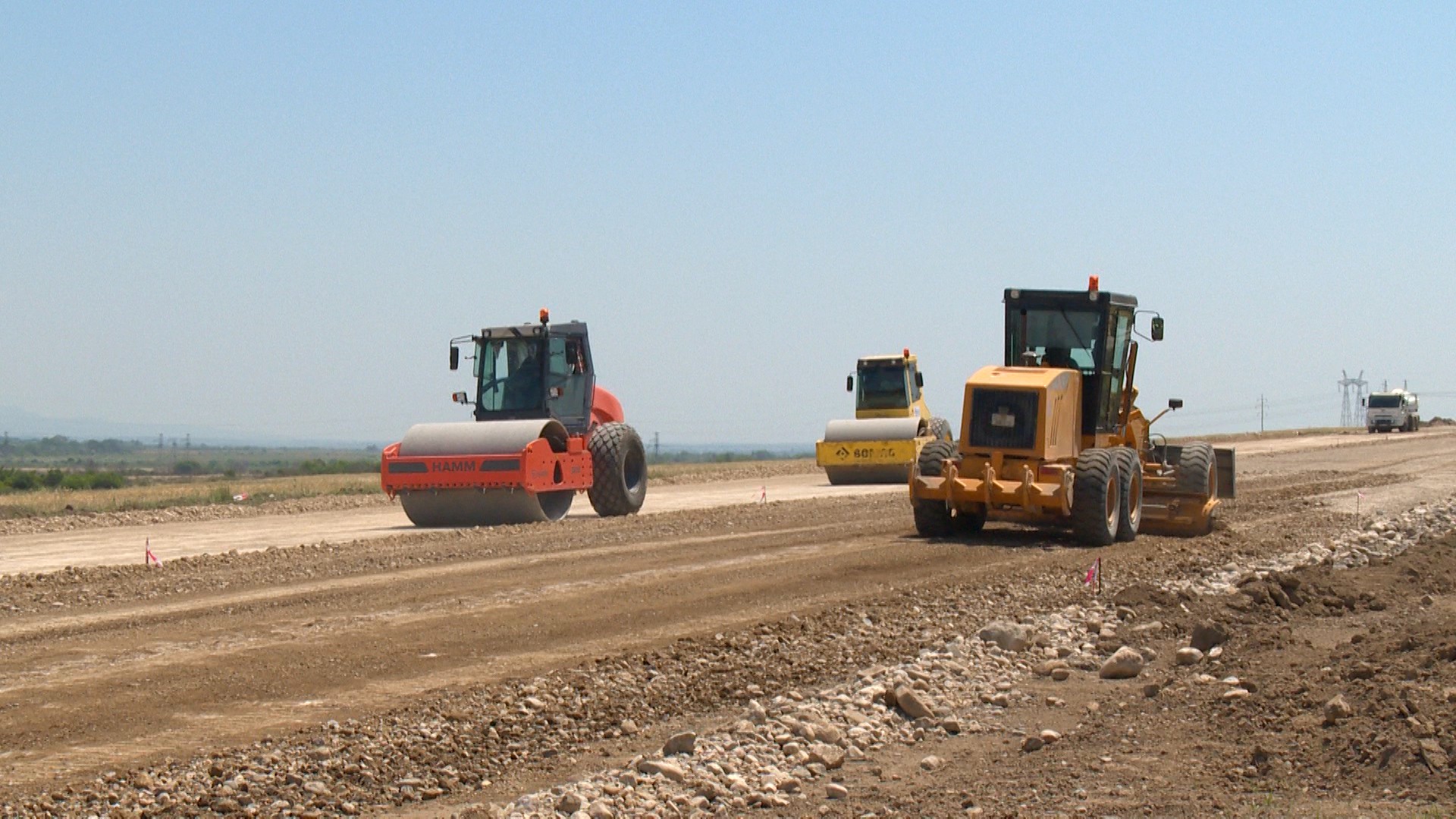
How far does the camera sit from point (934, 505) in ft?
57.7

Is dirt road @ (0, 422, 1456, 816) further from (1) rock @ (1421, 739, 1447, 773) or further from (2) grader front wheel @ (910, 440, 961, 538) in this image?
(1) rock @ (1421, 739, 1447, 773)

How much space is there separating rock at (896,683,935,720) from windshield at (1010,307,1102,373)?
940 centimetres

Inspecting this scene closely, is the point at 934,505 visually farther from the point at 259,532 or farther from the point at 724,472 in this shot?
the point at 724,472

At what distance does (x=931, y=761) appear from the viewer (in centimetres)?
783

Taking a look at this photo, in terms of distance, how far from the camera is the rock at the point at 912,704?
8742 mm

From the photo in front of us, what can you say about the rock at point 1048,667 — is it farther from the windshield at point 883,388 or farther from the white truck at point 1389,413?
the white truck at point 1389,413

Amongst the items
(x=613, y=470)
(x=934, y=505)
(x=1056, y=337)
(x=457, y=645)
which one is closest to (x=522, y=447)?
(x=613, y=470)

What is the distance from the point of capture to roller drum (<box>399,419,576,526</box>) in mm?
21000

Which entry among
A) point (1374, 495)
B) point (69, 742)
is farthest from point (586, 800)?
point (1374, 495)

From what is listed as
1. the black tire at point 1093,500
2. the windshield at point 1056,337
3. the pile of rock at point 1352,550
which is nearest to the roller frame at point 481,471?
the windshield at point 1056,337

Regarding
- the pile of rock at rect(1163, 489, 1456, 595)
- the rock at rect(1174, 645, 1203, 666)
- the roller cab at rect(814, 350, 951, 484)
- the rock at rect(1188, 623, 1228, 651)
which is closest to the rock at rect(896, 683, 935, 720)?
the rock at rect(1174, 645, 1203, 666)

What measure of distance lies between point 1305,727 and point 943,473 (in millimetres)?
9217

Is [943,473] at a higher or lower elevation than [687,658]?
higher

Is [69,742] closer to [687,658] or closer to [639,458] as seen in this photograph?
[687,658]
